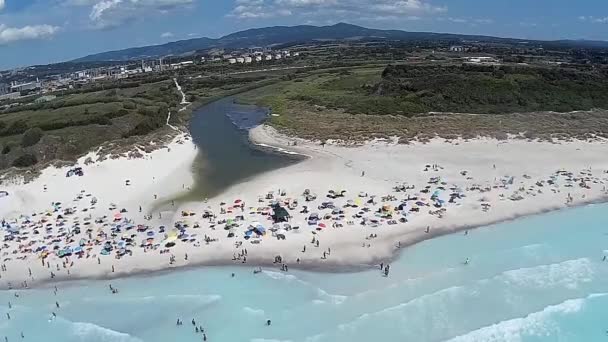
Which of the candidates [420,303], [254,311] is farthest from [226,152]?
[420,303]

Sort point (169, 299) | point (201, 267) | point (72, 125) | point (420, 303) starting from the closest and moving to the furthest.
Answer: point (420, 303)
point (169, 299)
point (201, 267)
point (72, 125)

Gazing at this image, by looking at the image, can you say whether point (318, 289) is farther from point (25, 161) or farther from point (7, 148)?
point (7, 148)

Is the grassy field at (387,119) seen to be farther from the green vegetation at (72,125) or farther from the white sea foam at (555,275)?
the white sea foam at (555,275)

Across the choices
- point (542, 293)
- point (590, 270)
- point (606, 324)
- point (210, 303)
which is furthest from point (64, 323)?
point (590, 270)

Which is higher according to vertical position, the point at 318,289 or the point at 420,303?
the point at 318,289

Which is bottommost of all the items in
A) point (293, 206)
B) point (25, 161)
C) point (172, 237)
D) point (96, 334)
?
point (96, 334)

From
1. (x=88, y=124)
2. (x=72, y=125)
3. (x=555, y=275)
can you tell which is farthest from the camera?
(x=88, y=124)

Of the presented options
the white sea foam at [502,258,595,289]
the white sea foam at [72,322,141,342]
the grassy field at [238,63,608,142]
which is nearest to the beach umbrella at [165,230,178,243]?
the white sea foam at [72,322,141,342]

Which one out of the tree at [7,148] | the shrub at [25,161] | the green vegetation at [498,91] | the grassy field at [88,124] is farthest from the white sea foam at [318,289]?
the green vegetation at [498,91]
